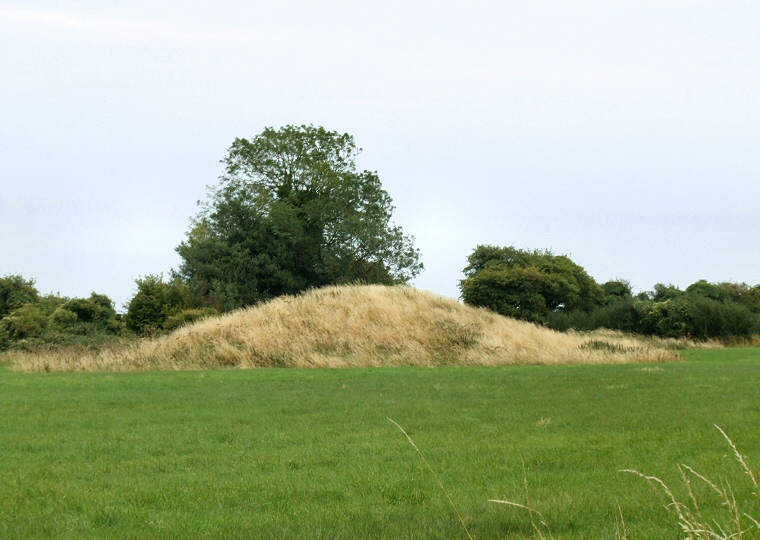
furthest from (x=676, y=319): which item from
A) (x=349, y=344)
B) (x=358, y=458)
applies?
(x=358, y=458)

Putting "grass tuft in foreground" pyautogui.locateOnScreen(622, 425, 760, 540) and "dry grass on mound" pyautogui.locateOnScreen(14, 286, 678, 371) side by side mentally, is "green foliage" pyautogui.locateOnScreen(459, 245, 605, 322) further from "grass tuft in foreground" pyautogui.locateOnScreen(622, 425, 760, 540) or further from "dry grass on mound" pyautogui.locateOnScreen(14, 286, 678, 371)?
"grass tuft in foreground" pyautogui.locateOnScreen(622, 425, 760, 540)

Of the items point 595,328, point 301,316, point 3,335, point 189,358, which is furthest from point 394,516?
point 595,328

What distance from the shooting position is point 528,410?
42.5 ft

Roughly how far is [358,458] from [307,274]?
Result: 44.9m

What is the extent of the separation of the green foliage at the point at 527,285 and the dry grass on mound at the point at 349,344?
21338 mm

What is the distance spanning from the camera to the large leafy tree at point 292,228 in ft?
164

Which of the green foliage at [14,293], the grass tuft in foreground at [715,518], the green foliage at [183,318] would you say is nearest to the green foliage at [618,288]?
the green foliage at [183,318]

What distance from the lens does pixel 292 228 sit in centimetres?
5075

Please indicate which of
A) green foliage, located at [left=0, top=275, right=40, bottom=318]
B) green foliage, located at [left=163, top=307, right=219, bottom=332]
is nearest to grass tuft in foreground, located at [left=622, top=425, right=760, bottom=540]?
green foliage, located at [left=163, top=307, right=219, bottom=332]

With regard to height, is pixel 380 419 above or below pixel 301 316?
below

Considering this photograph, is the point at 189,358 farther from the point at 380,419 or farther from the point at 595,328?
the point at 595,328

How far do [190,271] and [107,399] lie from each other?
3517 centimetres

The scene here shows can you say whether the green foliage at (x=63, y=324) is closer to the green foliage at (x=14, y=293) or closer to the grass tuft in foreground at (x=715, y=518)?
the green foliage at (x=14, y=293)

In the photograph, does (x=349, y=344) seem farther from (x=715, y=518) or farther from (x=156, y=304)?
(x=715, y=518)
